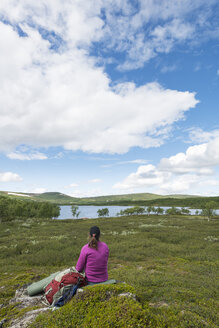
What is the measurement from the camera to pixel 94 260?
592 cm

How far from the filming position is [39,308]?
5.16m

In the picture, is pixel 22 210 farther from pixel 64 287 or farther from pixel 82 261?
pixel 64 287

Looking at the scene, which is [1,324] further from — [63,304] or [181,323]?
[181,323]

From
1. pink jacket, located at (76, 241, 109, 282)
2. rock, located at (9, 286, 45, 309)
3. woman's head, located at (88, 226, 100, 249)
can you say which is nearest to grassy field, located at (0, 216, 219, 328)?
rock, located at (9, 286, 45, 309)

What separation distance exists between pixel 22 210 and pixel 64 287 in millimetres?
91406

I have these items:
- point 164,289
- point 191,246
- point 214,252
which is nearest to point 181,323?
point 164,289

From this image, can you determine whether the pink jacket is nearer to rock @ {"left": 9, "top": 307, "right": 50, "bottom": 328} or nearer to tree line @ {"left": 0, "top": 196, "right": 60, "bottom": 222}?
rock @ {"left": 9, "top": 307, "right": 50, "bottom": 328}

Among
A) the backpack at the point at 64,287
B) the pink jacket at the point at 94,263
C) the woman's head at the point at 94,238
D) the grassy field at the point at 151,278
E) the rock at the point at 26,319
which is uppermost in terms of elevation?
the woman's head at the point at 94,238

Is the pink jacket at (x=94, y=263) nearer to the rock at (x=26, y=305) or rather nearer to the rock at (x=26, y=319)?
the rock at (x=26, y=305)

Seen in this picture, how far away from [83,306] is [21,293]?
362 cm

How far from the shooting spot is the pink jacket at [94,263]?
593cm

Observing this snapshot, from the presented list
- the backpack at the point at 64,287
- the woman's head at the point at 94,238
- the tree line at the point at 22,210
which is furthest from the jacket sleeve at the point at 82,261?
the tree line at the point at 22,210

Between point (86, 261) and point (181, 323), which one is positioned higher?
point (86, 261)

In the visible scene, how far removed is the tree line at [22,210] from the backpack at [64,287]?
73.6m
